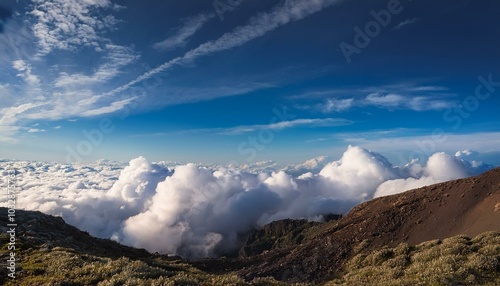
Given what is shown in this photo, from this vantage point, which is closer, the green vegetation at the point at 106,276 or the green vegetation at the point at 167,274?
the green vegetation at the point at 106,276

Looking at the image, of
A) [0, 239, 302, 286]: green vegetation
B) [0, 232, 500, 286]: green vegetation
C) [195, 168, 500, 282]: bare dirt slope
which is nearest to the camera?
[0, 239, 302, 286]: green vegetation

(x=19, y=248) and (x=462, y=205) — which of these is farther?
(x=462, y=205)

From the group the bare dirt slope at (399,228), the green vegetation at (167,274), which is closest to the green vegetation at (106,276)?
the green vegetation at (167,274)

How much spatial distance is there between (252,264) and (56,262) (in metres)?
80.2

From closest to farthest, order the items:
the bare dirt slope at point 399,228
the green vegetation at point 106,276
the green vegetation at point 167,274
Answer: the green vegetation at point 106,276, the green vegetation at point 167,274, the bare dirt slope at point 399,228

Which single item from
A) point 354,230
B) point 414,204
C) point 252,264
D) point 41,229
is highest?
point 41,229

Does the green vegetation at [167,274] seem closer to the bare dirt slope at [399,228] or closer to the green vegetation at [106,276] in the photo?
the green vegetation at [106,276]

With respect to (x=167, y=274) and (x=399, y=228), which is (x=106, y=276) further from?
(x=399, y=228)

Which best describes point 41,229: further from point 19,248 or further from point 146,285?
point 146,285

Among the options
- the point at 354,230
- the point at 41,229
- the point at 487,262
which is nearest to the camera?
the point at 487,262

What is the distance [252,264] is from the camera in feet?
303

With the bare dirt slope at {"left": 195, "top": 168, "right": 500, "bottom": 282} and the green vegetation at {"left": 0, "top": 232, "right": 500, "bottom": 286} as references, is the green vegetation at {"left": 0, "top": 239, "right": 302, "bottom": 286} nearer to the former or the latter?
the green vegetation at {"left": 0, "top": 232, "right": 500, "bottom": 286}

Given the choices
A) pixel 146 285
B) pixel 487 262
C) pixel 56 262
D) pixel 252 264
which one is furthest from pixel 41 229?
pixel 252 264

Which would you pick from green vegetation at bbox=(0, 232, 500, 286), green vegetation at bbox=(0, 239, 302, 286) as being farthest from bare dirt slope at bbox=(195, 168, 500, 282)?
green vegetation at bbox=(0, 239, 302, 286)
